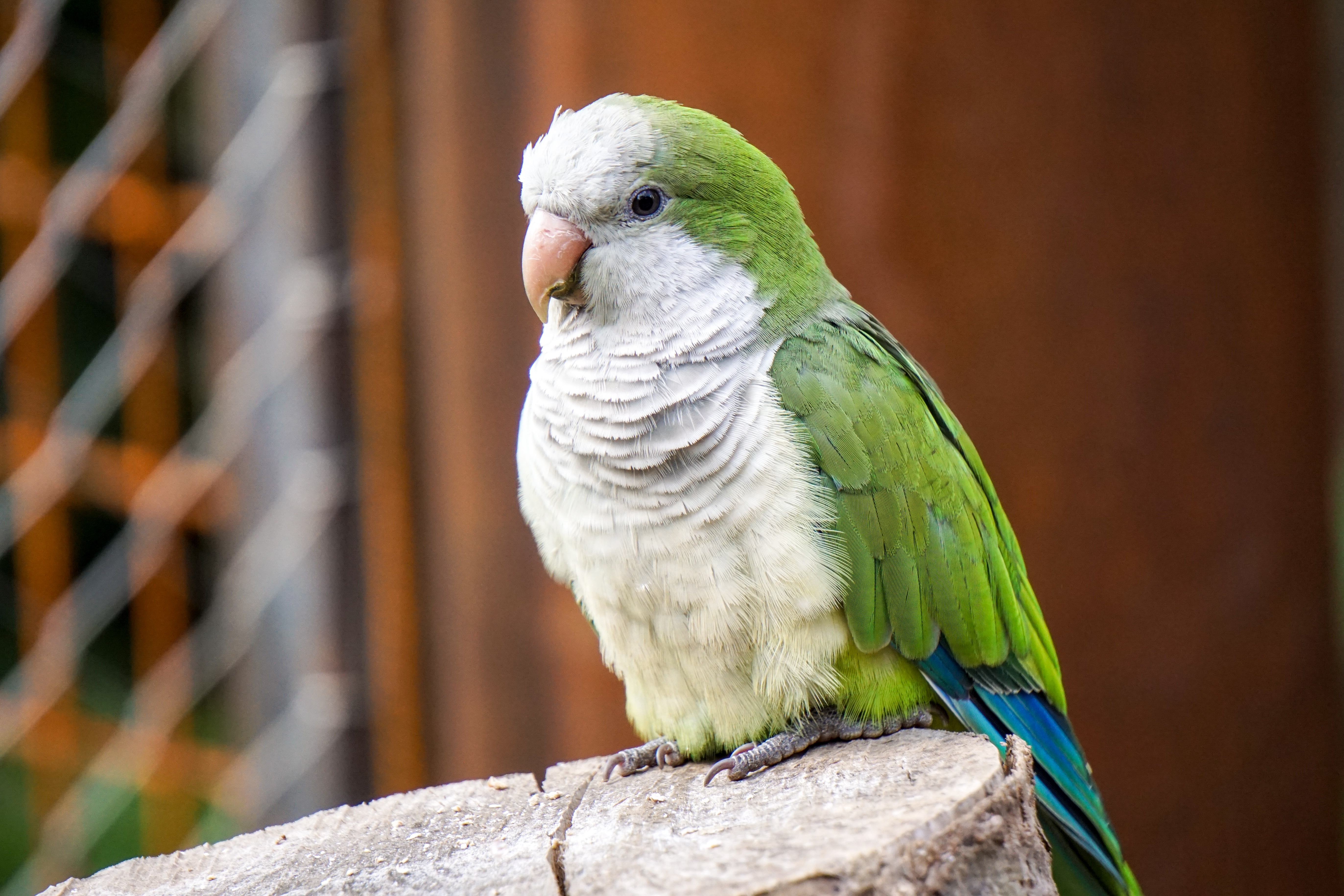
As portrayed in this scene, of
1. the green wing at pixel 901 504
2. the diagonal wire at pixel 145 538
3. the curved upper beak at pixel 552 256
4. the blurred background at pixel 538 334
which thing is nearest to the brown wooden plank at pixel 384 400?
the blurred background at pixel 538 334

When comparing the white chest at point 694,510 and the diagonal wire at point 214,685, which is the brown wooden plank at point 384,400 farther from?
the white chest at point 694,510

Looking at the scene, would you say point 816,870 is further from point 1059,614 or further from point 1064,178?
point 1064,178

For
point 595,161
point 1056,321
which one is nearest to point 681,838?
point 595,161

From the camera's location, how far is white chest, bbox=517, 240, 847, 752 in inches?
80.0

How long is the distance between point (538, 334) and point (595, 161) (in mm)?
1130

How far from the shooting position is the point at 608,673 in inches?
126

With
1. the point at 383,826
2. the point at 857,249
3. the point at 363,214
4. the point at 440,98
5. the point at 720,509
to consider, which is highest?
the point at 440,98

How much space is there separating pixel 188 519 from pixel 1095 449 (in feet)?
11.8

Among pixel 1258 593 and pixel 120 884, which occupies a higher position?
pixel 120 884

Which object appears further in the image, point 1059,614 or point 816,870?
point 1059,614

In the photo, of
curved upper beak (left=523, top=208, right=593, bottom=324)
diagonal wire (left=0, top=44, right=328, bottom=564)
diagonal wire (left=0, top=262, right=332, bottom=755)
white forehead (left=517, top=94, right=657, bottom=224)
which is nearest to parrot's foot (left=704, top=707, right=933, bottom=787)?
curved upper beak (left=523, top=208, right=593, bottom=324)

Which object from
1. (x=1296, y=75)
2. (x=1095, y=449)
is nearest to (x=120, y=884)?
(x=1095, y=449)

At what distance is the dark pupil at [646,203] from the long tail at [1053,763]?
1.00 metres

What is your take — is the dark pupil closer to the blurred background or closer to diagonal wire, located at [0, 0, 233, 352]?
the blurred background
